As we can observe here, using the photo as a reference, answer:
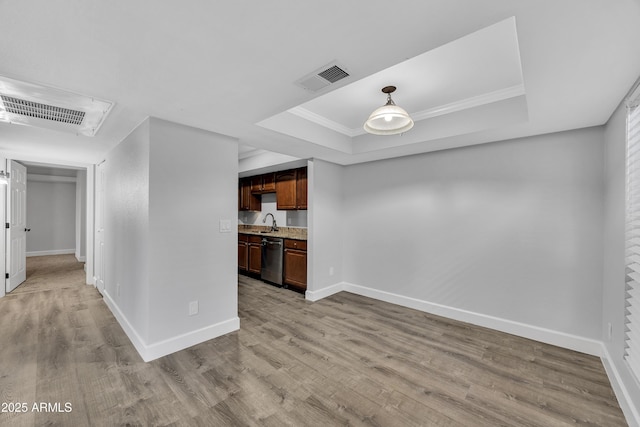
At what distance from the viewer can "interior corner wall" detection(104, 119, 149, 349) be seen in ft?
8.28

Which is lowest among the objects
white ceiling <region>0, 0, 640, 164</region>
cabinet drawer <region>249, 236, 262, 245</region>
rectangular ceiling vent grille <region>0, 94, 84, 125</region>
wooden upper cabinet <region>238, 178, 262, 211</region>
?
cabinet drawer <region>249, 236, 262, 245</region>

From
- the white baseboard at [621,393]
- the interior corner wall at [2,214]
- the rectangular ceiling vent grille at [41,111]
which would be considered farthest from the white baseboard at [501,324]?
the interior corner wall at [2,214]

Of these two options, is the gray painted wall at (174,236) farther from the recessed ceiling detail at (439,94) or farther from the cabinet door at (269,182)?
the cabinet door at (269,182)

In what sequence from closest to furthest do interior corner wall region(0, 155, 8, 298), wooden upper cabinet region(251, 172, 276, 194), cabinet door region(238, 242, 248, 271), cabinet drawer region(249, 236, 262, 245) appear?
interior corner wall region(0, 155, 8, 298) → cabinet drawer region(249, 236, 262, 245) → wooden upper cabinet region(251, 172, 276, 194) → cabinet door region(238, 242, 248, 271)

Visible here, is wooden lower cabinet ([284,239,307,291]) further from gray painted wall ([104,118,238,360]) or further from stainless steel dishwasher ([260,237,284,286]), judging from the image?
gray painted wall ([104,118,238,360])

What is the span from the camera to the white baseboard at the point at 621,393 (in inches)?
66.5

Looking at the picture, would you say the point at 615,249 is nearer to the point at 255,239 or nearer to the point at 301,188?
the point at 301,188

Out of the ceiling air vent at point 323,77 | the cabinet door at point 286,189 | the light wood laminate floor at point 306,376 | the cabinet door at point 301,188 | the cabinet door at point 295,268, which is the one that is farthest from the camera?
the cabinet door at point 286,189

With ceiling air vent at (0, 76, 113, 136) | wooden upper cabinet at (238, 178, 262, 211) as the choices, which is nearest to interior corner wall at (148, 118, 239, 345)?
ceiling air vent at (0, 76, 113, 136)

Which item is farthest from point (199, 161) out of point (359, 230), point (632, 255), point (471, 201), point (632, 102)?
point (632, 255)

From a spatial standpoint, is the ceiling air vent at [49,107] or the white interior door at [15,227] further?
the white interior door at [15,227]

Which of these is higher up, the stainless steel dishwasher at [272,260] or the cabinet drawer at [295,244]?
the cabinet drawer at [295,244]

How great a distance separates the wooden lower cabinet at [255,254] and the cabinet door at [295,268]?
75 cm

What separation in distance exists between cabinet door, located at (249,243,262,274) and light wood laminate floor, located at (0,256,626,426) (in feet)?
6.19
